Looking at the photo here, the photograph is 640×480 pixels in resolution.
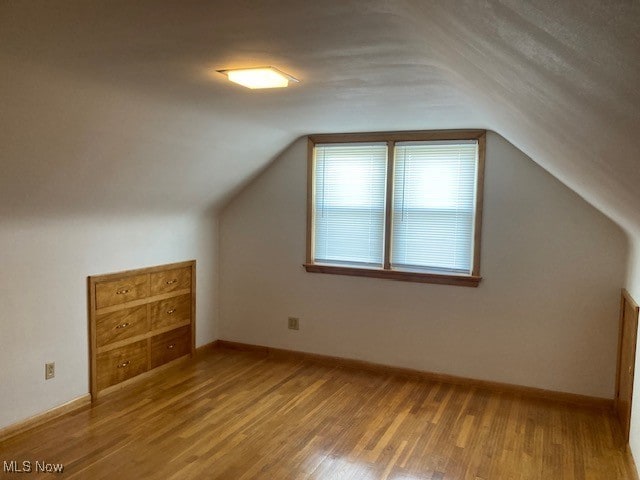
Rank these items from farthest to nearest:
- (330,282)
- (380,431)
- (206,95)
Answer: (330,282) → (380,431) → (206,95)

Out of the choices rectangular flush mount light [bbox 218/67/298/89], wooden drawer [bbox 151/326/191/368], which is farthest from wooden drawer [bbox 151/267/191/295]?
rectangular flush mount light [bbox 218/67/298/89]

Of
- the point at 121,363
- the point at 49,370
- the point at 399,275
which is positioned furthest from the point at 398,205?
the point at 49,370

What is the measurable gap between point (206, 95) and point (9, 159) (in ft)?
3.56

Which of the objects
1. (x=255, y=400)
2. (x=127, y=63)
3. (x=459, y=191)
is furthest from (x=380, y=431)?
(x=127, y=63)

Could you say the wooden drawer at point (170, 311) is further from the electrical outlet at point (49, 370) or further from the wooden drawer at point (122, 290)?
the electrical outlet at point (49, 370)

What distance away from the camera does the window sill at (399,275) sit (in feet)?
13.7

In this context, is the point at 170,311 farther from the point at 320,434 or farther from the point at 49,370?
the point at 320,434

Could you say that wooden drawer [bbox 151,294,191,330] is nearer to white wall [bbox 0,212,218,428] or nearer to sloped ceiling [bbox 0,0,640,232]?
white wall [bbox 0,212,218,428]

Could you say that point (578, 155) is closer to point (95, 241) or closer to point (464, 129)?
point (464, 129)

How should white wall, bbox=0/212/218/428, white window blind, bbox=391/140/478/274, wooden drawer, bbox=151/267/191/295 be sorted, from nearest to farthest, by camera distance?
white wall, bbox=0/212/218/428, white window blind, bbox=391/140/478/274, wooden drawer, bbox=151/267/191/295

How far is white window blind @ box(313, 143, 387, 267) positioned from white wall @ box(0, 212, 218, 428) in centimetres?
156

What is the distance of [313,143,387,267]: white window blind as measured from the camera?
4508 millimetres

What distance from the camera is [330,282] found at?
472 cm

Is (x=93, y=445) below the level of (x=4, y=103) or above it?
below
